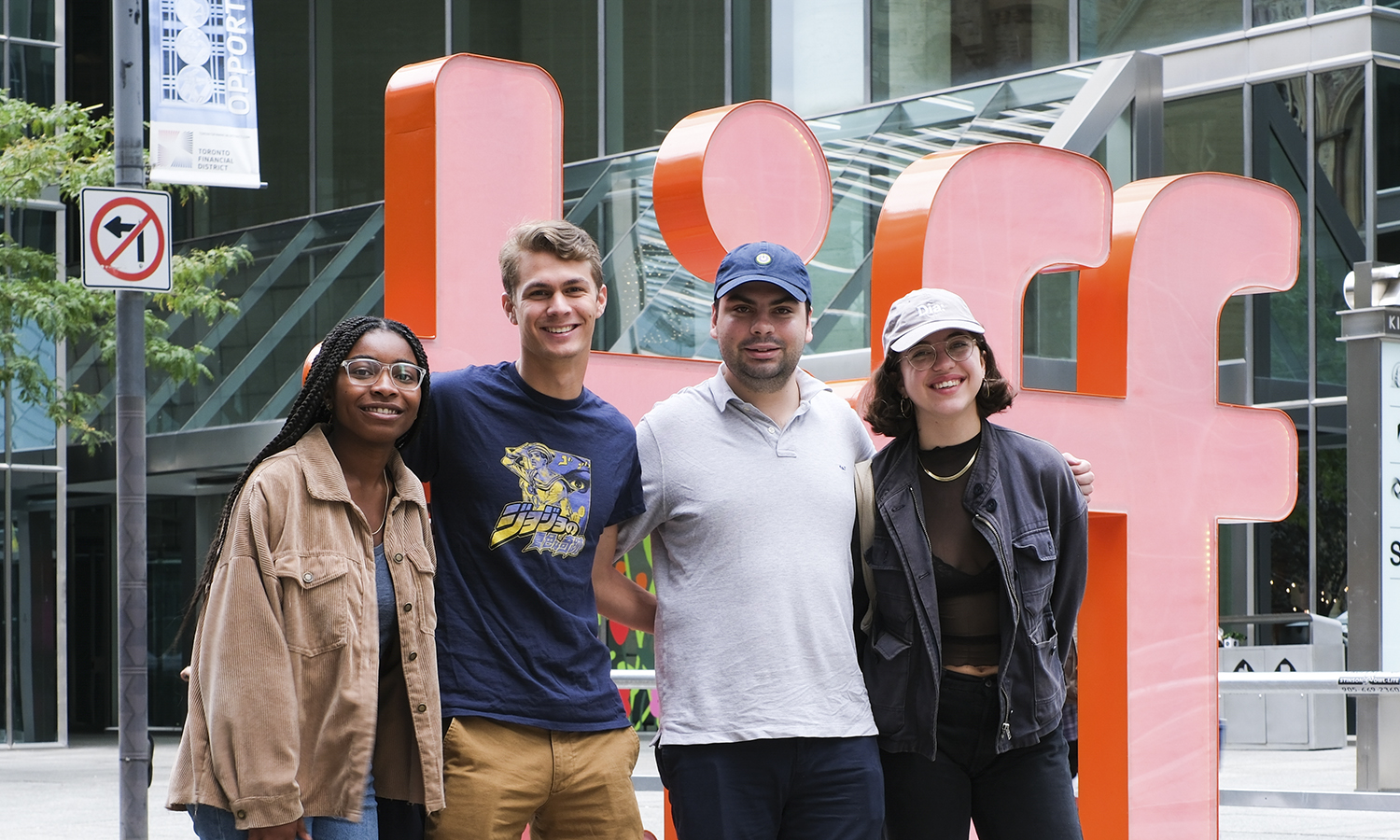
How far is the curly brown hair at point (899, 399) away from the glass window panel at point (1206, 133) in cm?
1409

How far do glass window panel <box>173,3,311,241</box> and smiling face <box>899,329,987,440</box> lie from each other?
17.4 metres

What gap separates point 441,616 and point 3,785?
1127 centimetres

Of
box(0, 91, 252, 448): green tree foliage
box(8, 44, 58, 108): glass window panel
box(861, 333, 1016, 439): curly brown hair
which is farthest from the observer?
box(8, 44, 58, 108): glass window panel

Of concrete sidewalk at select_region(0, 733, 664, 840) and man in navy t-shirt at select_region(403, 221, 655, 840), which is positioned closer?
man in navy t-shirt at select_region(403, 221, 655, 840)

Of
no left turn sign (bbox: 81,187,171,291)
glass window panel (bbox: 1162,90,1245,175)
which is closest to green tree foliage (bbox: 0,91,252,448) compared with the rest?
no left turn sign (bbox: 81,187,171,291)

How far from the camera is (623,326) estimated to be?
14.5 meters

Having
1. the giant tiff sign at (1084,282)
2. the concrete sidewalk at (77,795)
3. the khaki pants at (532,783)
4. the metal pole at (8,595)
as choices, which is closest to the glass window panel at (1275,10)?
the concrete sidewalk at (77,795)

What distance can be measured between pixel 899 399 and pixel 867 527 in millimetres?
346

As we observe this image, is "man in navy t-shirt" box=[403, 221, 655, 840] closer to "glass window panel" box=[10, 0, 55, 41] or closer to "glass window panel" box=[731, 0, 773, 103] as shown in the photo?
"glass window panel" box=[731, 0, 773, 103]

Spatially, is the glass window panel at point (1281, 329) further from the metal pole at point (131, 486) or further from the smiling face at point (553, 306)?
the smiling face at point (553, 306)

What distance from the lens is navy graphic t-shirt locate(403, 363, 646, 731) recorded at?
369 cm

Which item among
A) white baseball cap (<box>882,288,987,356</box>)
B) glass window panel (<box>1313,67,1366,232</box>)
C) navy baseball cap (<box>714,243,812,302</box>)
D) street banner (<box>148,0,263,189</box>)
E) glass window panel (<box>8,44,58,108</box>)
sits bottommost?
white baseball cap (<box>882,288,987,356</box>)

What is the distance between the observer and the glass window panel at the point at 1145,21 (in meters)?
17.5

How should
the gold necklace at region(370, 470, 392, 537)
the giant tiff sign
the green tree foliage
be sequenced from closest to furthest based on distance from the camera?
the gold necklace at region(370, 470, 392, 537), the giant tiff sign, the green tree foliage
